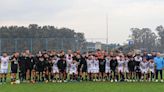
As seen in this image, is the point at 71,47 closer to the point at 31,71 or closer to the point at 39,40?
the point at 39,40

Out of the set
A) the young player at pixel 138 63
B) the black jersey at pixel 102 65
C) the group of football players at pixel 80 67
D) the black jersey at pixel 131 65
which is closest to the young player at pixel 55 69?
the group of football players at pixel 80 67

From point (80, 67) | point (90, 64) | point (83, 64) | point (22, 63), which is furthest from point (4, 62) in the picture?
point (90, 64)

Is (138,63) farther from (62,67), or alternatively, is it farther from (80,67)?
(62,67)

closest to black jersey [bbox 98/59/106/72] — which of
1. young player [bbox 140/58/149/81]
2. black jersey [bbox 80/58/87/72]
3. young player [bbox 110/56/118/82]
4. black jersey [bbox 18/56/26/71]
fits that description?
young player [bbox 110/56/118/82]

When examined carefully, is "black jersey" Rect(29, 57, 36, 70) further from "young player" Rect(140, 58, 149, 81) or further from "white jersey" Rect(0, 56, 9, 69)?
"young player" Rect(140, 58, 149, 81)

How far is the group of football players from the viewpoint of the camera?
24125mm

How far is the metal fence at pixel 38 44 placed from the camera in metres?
48.7

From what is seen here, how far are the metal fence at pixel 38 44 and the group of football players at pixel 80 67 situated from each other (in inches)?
915

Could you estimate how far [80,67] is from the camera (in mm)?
24812

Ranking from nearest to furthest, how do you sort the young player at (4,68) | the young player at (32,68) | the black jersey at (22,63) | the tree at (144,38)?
the black jersey at (22,63)
the young player at (4,68)
the young player at (32,68)
the tree at (144,38)

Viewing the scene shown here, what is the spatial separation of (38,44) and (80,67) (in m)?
25.5

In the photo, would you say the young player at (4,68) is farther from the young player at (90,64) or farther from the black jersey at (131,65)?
the black jersey at (131,65)

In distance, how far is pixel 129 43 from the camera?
168ft

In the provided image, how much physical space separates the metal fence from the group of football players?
23.2 m
